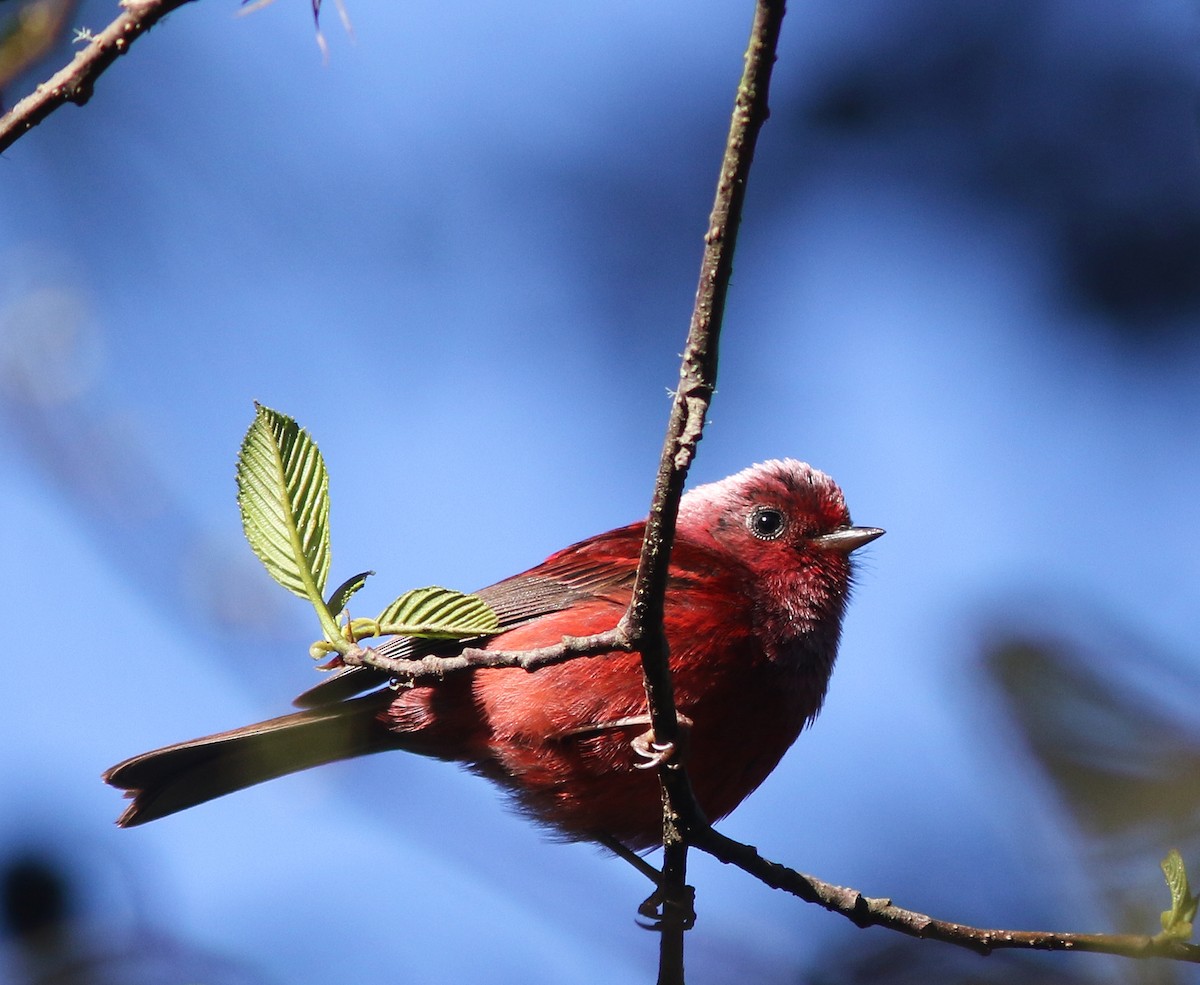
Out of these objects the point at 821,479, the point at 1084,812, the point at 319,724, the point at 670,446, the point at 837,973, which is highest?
the point at 821,479

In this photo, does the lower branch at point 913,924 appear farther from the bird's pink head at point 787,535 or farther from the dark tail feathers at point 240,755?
the dark tail feathers at point 240,755

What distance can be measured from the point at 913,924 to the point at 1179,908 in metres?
0.90

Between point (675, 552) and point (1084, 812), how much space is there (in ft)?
8.83

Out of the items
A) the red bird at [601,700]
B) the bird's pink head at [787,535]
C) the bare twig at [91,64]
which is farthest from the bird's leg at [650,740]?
the bare twig at [91,64]

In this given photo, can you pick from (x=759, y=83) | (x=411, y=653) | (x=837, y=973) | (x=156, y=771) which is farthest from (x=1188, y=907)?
(x=156, y=771)

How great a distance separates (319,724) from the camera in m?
5.37

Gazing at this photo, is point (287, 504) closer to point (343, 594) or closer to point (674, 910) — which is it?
point (343, 594)

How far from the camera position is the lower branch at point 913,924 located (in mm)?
2938

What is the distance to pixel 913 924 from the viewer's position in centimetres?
375

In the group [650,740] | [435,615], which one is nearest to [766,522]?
[650,740]

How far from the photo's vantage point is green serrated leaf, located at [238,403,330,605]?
3.25m

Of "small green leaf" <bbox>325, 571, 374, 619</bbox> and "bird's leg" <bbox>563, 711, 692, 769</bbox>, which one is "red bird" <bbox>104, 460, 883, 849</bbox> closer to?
"bird's leg" <bbox>563, 711, 692, 769</bbox>

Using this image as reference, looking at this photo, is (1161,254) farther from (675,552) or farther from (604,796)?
(604,796)

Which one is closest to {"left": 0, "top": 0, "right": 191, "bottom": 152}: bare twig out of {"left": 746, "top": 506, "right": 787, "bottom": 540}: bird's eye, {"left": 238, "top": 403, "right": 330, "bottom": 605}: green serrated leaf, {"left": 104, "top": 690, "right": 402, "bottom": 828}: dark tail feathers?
{"left": 238, "top": 403, "right": 330, "bottom": 605}: green serrated leaf
